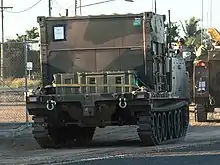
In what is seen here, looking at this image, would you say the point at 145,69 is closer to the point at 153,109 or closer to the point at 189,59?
the point at 153,109

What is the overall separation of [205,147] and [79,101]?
3.13 m

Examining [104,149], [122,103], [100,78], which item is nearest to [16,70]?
[100,78]

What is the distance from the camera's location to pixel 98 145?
61.4 ft

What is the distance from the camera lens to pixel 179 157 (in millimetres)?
14133

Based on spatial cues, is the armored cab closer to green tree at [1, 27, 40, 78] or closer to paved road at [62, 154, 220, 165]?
green tree at [1, 27, 40, 78]

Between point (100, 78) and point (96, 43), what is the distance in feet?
3.58

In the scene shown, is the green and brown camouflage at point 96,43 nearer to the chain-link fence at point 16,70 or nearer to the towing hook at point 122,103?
the towing hook at point 122,103

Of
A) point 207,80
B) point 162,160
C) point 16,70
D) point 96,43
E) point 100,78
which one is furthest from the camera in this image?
point 16,70

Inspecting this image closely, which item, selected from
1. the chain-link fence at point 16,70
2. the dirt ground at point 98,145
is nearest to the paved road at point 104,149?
the dirt ground at point 98,145

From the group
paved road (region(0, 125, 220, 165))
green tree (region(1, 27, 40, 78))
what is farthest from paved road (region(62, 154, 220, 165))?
green tree (region(1, 27, 40, 78))

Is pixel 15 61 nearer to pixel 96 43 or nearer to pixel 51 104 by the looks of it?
pixel 96 43

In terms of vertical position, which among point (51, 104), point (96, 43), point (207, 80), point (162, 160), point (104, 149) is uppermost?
point (96, 43)

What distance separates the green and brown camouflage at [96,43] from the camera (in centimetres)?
1770

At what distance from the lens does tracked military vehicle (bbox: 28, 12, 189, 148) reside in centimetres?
1694
